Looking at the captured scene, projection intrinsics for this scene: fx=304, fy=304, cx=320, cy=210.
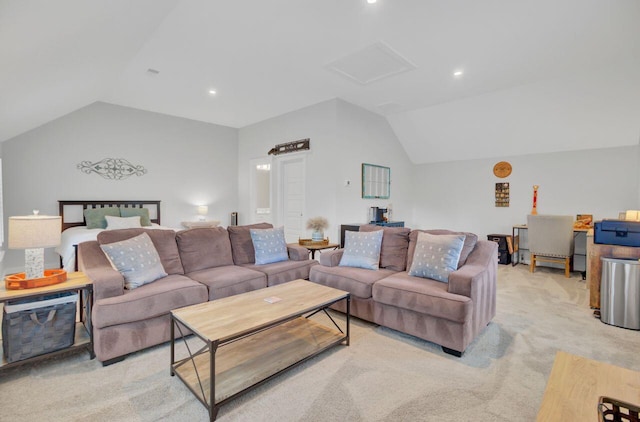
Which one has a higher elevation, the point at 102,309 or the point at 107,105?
the point at 107,105

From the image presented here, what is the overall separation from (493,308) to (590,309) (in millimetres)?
1374

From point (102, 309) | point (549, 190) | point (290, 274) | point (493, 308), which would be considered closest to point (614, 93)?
point (549, 190)

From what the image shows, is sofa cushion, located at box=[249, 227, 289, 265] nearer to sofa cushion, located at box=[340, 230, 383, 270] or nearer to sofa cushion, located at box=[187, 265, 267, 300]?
sofa cushion, located at box=[187, 265, 267, 300]

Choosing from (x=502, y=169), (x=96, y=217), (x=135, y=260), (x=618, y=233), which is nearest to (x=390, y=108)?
(x=502, y=169)

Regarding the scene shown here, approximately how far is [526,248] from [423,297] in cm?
445

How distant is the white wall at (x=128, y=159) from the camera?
185 inches

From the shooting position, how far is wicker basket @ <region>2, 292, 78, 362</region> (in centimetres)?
200

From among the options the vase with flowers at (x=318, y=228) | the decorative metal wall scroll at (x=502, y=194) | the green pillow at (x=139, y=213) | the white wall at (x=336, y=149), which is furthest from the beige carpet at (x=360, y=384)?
the decorative metal wall scroll at (x=502, y=194)

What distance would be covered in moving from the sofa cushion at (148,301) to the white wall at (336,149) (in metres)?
2.80

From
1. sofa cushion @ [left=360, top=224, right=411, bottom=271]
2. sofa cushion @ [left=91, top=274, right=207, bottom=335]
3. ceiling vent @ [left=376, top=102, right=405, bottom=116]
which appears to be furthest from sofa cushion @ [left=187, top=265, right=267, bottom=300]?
ceiling vent @ [left=376, top=102, right=405, bottom=116]

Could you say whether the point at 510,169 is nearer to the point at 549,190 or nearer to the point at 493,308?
the point at 549,190

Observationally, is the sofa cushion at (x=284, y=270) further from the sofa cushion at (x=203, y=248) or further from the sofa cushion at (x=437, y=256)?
the sofa cushion at (x=437, y=256)

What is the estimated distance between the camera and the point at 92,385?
1963mm

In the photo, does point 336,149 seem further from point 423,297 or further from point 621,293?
point 621,293
